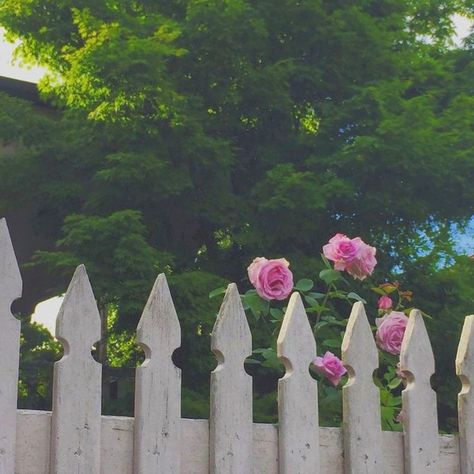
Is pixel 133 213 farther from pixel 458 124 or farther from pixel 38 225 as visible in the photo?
pixel 458 124

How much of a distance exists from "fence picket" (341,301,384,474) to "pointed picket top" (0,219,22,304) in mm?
1116

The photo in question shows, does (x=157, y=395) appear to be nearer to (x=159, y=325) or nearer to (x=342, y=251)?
(x=159, y=325)

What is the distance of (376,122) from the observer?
35.3 feet

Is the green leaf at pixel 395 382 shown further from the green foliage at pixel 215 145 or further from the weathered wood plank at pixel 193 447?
the green foliage at pixel 215 145

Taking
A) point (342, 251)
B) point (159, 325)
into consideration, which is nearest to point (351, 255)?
point (342, 251)

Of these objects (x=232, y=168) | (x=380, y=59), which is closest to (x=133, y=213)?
(x=232, y=168)

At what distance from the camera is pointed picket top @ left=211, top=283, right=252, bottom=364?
3.07m

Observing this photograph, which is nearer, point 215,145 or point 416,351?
point 416,351

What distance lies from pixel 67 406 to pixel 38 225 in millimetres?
8952

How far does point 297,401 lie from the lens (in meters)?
3.19

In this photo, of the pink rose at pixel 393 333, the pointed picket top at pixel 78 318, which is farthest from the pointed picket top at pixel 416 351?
the pointed picket top at pixel 78 318

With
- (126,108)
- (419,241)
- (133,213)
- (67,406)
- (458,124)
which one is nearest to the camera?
(67,406)

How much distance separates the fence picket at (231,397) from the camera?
119 inches

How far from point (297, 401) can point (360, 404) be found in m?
0.26
